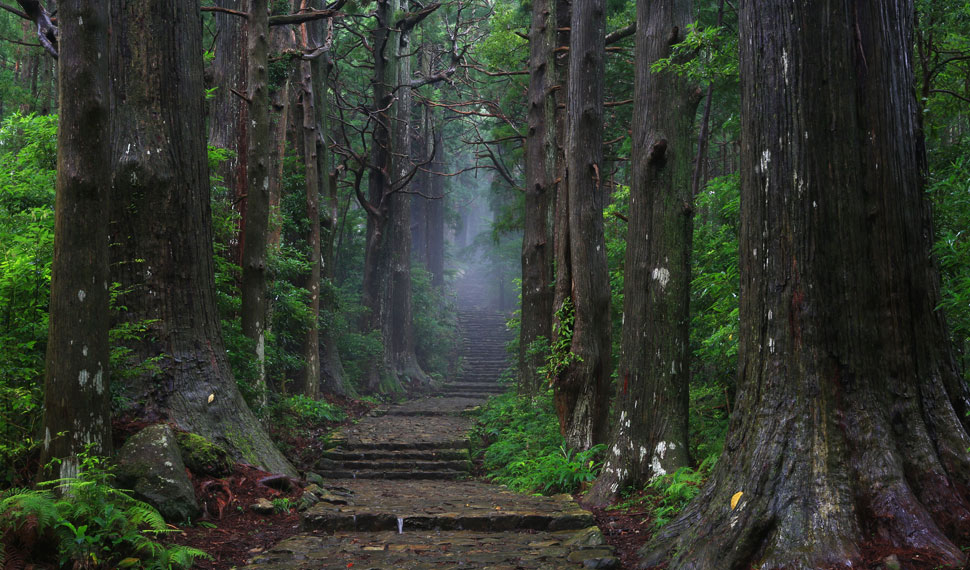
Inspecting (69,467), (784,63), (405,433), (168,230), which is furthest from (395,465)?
(784,63)

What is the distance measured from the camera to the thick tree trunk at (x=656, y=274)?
285 inches

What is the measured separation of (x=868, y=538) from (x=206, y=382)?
619 cm

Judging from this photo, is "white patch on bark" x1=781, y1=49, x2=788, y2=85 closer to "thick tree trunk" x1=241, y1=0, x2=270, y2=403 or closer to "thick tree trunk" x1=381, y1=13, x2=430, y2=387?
"thick tree trunk" x1=241, y1=0, x2=270, y2=403

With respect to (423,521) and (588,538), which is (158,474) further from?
(588,538)

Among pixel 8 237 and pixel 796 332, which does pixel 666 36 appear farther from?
pixel 8 237

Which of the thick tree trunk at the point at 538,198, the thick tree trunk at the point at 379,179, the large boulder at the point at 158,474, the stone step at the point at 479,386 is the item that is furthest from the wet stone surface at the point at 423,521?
the stone step at the point at 479,386

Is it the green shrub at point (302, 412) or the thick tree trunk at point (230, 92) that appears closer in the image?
the green shrub at point (302, 412)

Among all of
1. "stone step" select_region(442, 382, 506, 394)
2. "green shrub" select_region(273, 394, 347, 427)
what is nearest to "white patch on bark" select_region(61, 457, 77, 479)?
"green shrub" select_region(273, 394, 347, 427)

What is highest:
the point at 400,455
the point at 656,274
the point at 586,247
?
the point at 586,247

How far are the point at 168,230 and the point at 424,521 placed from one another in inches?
159

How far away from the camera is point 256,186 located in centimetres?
984

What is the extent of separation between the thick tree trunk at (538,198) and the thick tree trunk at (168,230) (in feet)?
24.3

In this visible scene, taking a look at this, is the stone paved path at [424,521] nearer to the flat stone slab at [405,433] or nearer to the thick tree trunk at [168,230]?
the flat stone slab at [405,433]

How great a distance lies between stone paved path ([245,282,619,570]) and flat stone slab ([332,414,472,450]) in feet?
0.12
